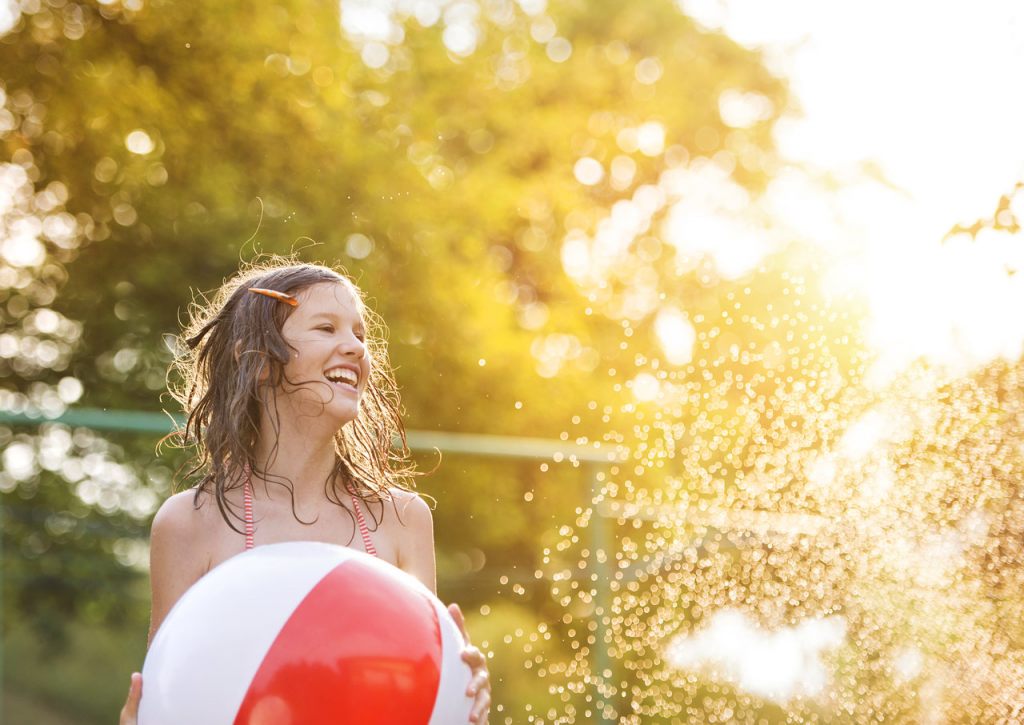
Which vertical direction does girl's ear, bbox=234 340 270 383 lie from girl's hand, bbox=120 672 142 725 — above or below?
above

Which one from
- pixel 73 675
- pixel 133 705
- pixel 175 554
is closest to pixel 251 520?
pixel 175 554

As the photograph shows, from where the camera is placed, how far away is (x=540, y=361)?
8.35 m

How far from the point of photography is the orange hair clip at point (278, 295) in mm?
2375

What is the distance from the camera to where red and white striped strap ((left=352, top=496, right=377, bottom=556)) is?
2.36 m

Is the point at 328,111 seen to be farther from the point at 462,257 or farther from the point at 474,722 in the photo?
the point at 474,722

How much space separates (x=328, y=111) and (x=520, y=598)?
3275 millimetres

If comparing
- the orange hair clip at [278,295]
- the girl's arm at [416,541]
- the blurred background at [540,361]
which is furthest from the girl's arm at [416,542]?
the blurred background at [540,361]

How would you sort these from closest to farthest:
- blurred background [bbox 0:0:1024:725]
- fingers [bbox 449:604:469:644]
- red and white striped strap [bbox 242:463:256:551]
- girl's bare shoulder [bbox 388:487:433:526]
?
fingers [bbox 449:604:469:644] < red and white striped strap [bbox 242:463:256:551] < girl's bare shoulder [bbox 388:487:433:526] < blurred background [bbox 0:0:1024:725]

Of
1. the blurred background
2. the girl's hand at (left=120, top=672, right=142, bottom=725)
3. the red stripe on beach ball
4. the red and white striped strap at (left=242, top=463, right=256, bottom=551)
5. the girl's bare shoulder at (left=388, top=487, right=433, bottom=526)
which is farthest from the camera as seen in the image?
the blurred background

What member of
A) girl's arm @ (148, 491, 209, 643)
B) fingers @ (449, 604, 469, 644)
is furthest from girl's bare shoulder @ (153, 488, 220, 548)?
fingers @ (449, 604, 469, 644)

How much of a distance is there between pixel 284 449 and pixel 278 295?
12.1 inches

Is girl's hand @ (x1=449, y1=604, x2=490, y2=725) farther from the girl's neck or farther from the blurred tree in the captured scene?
the blurred tree

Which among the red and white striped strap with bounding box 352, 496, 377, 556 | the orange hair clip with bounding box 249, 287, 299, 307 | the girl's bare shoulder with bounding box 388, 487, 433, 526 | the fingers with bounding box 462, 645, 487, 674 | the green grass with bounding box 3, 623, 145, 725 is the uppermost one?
the orange hair clip with bounding box 249, 287, 299, 307

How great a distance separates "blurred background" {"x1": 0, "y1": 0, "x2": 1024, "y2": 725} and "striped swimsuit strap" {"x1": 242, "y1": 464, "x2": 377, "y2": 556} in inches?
85.6
